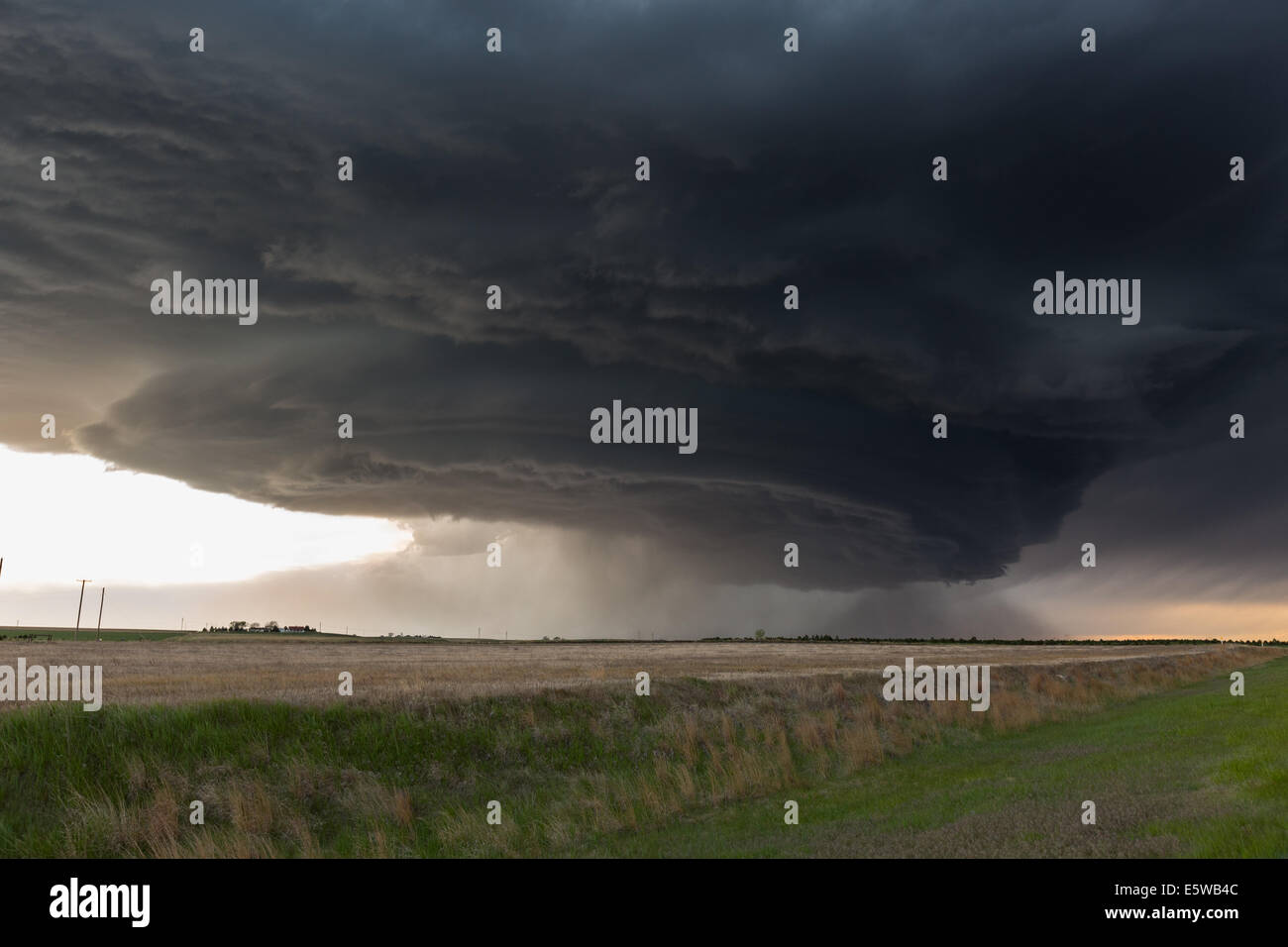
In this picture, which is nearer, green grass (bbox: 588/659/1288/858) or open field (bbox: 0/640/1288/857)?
green grass (bbox: 588/659/1288/858)

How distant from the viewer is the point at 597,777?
2614cm

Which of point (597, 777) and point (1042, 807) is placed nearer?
point (1042, 807)

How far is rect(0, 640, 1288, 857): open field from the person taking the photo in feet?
55.7

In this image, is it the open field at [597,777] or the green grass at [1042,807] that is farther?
the open field at [597,777]

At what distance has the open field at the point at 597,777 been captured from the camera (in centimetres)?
1697

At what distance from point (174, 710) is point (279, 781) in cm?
480

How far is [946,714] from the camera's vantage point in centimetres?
3684

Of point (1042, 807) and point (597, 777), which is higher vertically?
point (1042, 807)

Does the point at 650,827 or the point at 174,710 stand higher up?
the point at 174,710
